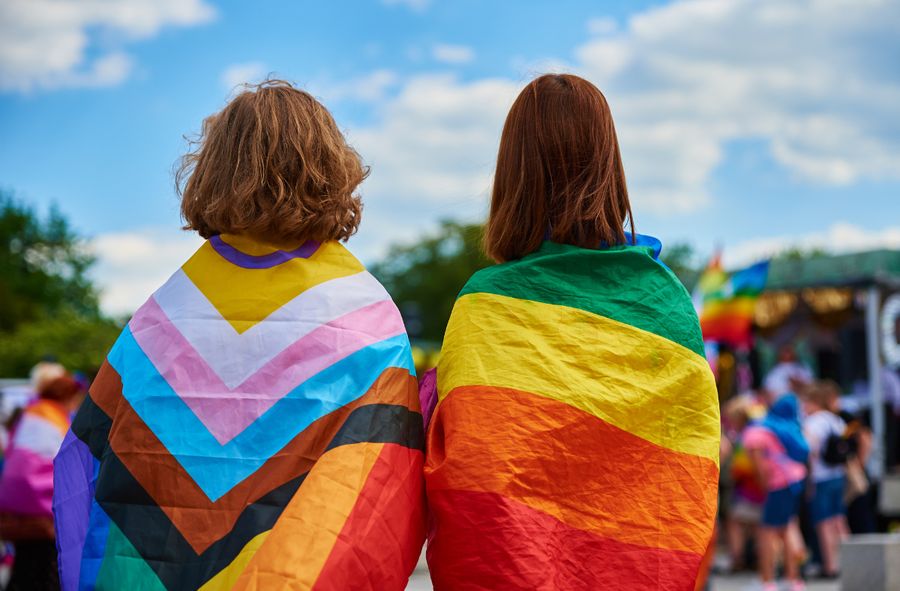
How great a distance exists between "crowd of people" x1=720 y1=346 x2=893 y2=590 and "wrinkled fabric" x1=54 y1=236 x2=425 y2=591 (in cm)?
778

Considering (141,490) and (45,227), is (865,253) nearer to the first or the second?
(141,490)

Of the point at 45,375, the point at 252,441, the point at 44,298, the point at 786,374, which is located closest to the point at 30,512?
the point at 45,375

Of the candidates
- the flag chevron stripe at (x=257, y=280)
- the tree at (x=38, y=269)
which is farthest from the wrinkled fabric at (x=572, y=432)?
the tree at (x=38, y=269)

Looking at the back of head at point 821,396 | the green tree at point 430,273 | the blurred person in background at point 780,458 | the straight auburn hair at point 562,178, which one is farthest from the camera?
the green tree at point 430,273

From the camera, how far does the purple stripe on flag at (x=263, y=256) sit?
2.80 metres

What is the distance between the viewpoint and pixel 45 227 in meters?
60.2

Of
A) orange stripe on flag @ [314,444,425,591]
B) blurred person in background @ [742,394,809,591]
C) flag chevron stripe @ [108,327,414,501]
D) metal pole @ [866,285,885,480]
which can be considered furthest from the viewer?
metal pole @ [866,285,885,480]

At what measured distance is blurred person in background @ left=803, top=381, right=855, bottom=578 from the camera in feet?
36.8

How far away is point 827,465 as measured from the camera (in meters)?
11.3

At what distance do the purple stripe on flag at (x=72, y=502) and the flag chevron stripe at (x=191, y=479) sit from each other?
5.7 inches

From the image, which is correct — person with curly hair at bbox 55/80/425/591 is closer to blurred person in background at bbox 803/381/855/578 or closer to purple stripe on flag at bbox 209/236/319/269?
purple stripe on flag at bbox 209/236/319/269

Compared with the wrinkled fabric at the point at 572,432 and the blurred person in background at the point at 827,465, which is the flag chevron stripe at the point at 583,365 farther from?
the blurred person in background at the point at 827,465

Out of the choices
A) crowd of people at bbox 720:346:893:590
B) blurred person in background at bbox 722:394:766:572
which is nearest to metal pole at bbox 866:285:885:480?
crowd of people at bbox 720:346:893:590

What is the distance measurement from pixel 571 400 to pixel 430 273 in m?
60.9
